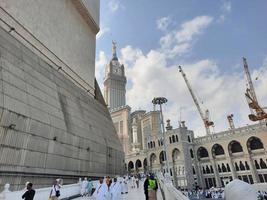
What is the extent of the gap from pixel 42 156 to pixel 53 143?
1465 mm

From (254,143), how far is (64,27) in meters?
41.6

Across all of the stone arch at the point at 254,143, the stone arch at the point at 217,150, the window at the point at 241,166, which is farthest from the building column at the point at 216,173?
the stone arch at the point at 254,143

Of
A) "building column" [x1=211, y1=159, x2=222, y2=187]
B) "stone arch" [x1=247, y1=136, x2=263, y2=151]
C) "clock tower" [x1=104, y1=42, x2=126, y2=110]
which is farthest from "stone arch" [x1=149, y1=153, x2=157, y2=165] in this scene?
"clock tower" [x1=104, y1=42, x2=126, y2=110]

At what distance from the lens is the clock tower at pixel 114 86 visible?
99431 millimetres

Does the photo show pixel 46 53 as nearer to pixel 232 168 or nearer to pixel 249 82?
pixel 232 168

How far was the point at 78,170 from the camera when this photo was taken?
18922 millimetres

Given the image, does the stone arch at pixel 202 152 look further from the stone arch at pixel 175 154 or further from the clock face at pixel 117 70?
the clock face at pixel 117 70

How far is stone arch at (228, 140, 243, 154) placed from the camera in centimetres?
4462

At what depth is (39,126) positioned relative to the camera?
1425 centimetres

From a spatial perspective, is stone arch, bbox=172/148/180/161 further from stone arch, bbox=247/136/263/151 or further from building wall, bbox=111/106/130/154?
building wall, bbox=111/106/130/154

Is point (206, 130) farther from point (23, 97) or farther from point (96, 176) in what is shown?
point (23, 97)

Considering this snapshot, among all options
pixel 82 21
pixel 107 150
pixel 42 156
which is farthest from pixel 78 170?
pixel 82 21

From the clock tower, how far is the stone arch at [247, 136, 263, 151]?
63.5 meters

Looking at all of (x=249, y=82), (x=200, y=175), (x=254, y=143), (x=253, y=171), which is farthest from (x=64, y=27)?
(x=249, y=82)
